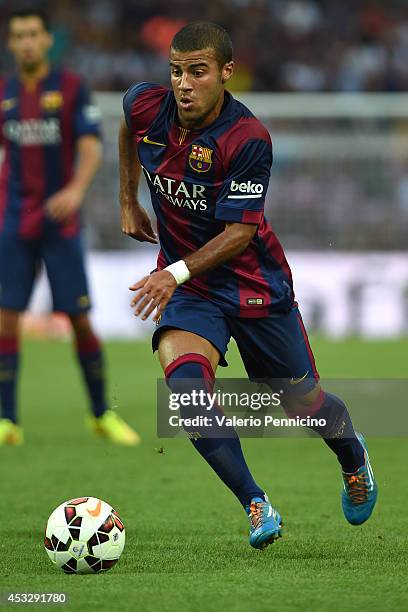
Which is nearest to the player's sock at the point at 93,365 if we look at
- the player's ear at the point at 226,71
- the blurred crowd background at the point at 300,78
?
the player's ear at the point at 226,71

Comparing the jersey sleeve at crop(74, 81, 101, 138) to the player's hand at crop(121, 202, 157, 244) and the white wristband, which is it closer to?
the player's hand at crop(121, 202, 157, 244)

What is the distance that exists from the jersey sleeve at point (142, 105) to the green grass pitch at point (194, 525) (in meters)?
1.34

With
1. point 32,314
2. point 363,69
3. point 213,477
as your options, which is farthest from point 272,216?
point 213,477

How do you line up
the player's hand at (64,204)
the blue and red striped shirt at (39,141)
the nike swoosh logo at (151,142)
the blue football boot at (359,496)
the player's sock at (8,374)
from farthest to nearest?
the blue and red striped shirt at (39,141) → the player's sock at (8,374) → the player's hand at (64,204) → the blue football boot at (359,496) → the nike swoosh logo at (151,142)

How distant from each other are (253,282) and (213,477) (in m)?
2.03

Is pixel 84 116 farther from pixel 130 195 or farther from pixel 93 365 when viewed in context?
pixel 130 195

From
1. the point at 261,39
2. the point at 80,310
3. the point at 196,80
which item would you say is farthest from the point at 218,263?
the point at 261,39

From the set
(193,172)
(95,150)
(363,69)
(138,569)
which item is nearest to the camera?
(138,569)

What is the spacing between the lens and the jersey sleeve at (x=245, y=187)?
178 inches

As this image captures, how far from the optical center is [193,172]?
15.2ft

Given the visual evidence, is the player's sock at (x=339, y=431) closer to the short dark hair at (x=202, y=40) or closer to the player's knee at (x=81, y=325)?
the short dark hair at (x=202, y=40)

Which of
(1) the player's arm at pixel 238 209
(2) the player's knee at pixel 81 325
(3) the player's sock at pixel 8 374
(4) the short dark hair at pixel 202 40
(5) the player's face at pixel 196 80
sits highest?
(4) the short dark hair at pixel 202 40

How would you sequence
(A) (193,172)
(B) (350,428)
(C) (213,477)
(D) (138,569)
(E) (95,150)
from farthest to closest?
(E) (95,150)
(C) (213,477)
(B) (350,428)
(A) (193,172)
(D) (138,569)

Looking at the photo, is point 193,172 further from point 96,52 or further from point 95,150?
point 96,52
